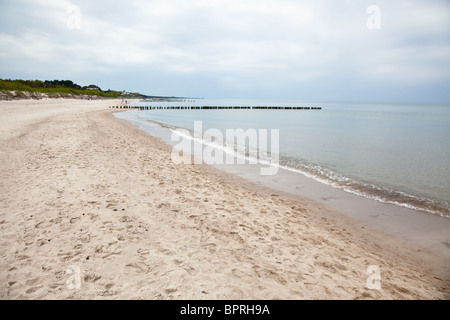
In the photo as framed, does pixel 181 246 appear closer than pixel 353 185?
Yes

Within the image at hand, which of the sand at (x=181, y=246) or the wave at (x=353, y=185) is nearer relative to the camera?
the sand at (x=181, y=246)

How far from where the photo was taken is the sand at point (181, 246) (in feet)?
12.0

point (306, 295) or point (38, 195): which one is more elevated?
point (38, 195)

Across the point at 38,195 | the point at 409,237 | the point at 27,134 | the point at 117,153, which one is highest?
the point at 27,134

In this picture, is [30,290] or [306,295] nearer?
[30,290]

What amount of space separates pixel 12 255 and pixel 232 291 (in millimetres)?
3782

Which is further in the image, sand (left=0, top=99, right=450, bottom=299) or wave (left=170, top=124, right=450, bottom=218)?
wave (left=170, top=124, right=450, bottom=218)

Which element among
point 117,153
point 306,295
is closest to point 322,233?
point 306,295

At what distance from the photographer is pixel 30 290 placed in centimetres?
340

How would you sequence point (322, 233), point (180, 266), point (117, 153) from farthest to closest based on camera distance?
point (117, 153) < point (322, 233) < point (180, 266)

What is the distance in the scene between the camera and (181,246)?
4.70 m

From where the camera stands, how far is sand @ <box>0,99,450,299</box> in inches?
144
